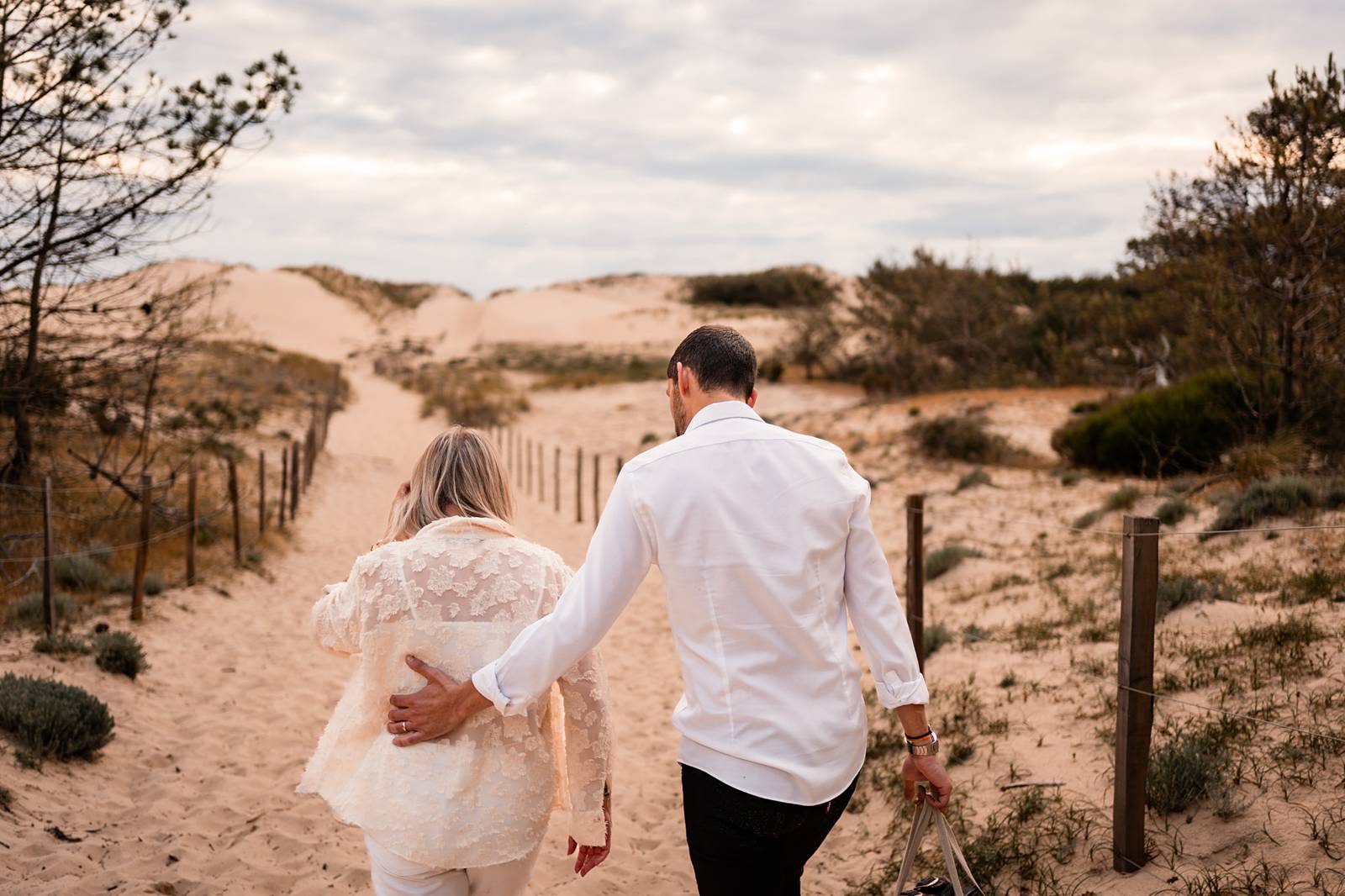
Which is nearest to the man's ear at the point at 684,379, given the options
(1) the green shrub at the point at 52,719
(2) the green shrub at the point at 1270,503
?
(1) the green shrub at the point at 52,719

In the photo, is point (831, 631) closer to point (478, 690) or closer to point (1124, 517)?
point (478, 690)

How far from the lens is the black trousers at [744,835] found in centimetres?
212

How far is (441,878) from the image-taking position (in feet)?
8.18

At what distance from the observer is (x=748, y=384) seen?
2.32m

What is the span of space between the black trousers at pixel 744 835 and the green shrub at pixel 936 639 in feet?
16.5

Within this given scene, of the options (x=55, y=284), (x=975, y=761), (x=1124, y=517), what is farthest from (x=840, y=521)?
(x=55, y=284)

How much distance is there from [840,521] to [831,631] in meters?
0.24

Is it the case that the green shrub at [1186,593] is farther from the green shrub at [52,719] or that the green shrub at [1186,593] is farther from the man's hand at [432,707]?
the green shrub at [52,719]

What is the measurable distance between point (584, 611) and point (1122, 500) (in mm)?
9428

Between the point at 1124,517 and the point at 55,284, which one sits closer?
the point at 1124,517

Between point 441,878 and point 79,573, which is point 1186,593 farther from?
point 79,573

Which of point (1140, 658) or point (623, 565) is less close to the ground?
point (623, 565)

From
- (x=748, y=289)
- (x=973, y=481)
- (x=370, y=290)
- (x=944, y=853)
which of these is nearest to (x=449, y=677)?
(x=944, y=853)

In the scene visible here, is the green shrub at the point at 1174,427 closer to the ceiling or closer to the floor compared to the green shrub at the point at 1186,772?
closer to the ceiling
